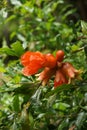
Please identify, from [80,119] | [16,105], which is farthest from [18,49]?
[80,119]

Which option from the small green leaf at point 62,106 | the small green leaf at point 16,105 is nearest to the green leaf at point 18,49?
the small green leaf at point 16,105

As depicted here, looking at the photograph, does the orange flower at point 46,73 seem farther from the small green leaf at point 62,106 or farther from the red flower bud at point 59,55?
the small green leaf at point 62,106

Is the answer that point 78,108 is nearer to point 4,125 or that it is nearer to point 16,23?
point 4,125

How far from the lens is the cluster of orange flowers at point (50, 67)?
1025mm

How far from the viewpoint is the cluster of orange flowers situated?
1.03 m

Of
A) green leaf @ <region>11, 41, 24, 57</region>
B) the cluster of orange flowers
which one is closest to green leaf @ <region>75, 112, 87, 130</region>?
the cluster of orange flowers

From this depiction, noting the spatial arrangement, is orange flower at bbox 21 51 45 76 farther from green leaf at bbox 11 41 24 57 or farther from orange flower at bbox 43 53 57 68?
→ green leaf at bbox 11 41 24 57

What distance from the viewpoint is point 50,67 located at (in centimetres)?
104

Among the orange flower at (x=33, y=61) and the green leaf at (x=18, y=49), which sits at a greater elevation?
the green leaf at (x=18, y=49)

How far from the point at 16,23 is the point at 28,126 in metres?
3.46

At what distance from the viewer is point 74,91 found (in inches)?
50.9

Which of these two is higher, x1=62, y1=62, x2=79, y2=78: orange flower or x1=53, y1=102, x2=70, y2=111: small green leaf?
x1=62, y1=62, x2=79, y2=78: orange flower

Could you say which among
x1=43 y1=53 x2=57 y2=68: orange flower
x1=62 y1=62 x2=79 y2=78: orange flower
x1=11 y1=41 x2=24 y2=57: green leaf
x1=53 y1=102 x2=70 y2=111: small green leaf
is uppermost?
x1=11 y1=41 x2=24 y2=57: green leaf

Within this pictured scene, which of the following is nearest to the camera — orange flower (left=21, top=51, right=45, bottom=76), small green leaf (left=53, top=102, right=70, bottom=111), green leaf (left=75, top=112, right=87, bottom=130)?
orange flower (left=21, top=51, right=45, bottom=76)
